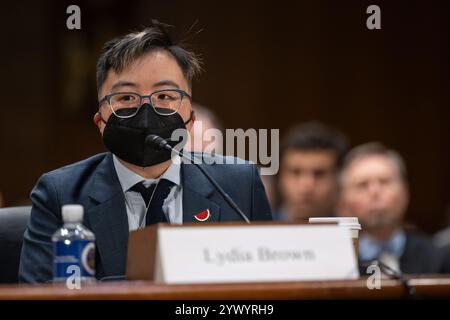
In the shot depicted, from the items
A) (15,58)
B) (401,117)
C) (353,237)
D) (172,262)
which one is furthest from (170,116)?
(401,117)

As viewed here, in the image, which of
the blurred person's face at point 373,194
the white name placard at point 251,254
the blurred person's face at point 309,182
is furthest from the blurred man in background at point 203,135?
the white name placard at point 251,254

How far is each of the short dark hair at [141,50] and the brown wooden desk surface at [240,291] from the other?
1.02 m

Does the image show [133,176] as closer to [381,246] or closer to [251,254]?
Result: [251,254]

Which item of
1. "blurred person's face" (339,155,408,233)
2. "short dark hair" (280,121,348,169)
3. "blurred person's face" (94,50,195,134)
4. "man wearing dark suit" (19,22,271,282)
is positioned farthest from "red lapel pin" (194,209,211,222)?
"short dark hair" (280,121,348,169)

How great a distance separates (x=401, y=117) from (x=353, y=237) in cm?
451

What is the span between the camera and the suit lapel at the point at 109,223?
2688 millimetres

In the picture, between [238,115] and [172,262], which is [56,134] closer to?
[238,115]

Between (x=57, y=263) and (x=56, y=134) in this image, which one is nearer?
(x=57, y=263)

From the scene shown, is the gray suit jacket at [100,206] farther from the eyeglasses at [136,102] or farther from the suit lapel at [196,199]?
the eyeglasses at [136,102]

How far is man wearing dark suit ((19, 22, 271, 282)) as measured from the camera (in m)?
2.70

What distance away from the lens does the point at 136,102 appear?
8.95 feet

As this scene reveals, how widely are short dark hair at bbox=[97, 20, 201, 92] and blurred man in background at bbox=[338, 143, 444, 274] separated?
202cm

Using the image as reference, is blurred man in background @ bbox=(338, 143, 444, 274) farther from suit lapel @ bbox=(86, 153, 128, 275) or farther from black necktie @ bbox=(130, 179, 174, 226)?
suit lapel @ bbox=(86, 153, 128, 275)

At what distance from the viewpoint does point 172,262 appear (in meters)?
1.96
